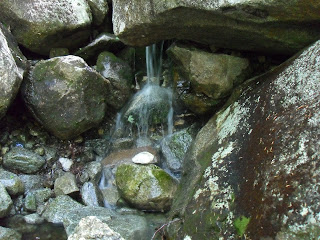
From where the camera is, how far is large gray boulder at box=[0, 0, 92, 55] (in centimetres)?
581

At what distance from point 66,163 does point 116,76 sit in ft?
5.88

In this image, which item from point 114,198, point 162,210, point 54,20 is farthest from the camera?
point 54,20

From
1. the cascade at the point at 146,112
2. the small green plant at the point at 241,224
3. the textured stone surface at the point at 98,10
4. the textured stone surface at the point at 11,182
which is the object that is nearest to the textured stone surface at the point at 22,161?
the textured stone surface at the point at 11,182

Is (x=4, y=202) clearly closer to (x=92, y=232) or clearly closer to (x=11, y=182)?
(x=11, y=182)

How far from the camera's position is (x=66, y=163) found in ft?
18.6

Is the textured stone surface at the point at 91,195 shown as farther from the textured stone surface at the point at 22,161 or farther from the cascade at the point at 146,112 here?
the cascade at the point at 146,112

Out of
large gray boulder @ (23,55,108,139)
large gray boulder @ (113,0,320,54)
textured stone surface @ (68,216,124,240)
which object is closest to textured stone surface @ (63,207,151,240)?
textured stone surface @ (68,216,124,240)

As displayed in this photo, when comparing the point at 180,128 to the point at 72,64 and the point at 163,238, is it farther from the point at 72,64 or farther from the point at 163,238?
the point at 163,238

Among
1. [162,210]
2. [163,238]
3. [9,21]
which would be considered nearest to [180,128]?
[162,210]

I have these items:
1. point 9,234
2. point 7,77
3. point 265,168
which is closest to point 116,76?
point 7,77

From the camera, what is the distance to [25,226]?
15.0 feet

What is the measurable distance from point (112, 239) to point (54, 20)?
174 inches

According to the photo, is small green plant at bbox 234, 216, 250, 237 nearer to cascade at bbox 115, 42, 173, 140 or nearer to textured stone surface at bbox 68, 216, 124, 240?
textured stone surface at bbox 68, 216, 124, 240

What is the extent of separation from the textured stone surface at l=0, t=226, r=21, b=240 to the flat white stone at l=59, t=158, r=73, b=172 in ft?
4.97
